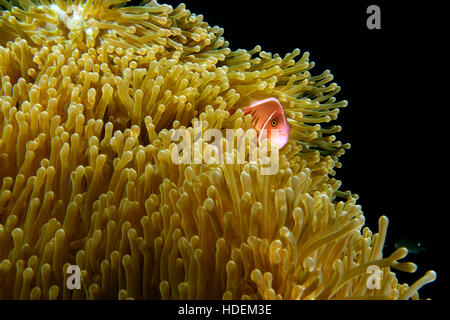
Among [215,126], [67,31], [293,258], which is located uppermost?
[67,31]

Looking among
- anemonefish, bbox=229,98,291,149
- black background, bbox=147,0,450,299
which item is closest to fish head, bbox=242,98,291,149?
anemonefish, bbox=229,98,291,149

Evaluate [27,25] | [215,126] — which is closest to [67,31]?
[27,25]

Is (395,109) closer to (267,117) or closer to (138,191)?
(267,117)

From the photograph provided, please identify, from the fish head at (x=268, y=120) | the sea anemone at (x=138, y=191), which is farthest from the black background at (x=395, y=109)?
the fish head at (x=268, y=120)

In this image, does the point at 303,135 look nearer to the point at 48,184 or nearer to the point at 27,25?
the point at 48,184

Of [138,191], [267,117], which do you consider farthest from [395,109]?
[138,191]

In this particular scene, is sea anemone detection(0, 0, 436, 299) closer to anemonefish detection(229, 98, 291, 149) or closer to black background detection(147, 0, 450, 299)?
anemonefish detection(229, 98, 291, 149)
